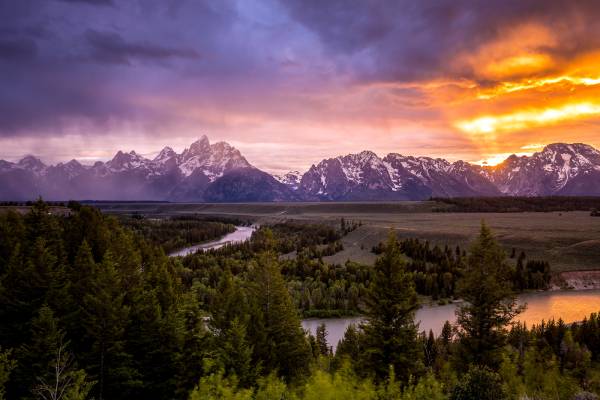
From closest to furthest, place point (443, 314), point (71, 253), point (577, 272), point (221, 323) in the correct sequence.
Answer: point (221, 323)
point (71, 253)
point (443, 314)
point (577, 272)

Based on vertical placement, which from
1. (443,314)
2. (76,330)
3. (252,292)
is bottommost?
(443,314)

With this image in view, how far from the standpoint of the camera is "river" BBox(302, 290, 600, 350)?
58375 millimetres

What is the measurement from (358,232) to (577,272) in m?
72.8

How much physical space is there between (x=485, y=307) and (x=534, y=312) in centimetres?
4175

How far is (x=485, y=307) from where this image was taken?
28.6 m

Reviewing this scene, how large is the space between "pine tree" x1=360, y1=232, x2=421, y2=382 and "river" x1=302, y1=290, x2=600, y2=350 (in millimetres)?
25899

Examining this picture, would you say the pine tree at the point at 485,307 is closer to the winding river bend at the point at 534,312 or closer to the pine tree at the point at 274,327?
the pine tree at the point at 274,327

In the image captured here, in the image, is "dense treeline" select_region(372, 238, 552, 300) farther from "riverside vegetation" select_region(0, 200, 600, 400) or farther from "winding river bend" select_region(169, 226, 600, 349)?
"riverside vegetation" select_region(0, 200, 600, 400)

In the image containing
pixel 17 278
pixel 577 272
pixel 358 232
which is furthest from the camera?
pixel 358 232

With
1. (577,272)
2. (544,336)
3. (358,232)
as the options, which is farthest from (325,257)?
(544,336)

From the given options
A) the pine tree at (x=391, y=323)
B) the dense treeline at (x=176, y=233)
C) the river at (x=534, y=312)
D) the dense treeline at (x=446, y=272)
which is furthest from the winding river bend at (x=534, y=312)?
the dense treeline at (x=176, y=233)

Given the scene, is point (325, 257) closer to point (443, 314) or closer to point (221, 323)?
point (443, 314)

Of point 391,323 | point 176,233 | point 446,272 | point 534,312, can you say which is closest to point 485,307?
point 391,323

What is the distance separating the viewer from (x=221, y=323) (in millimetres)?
30312
